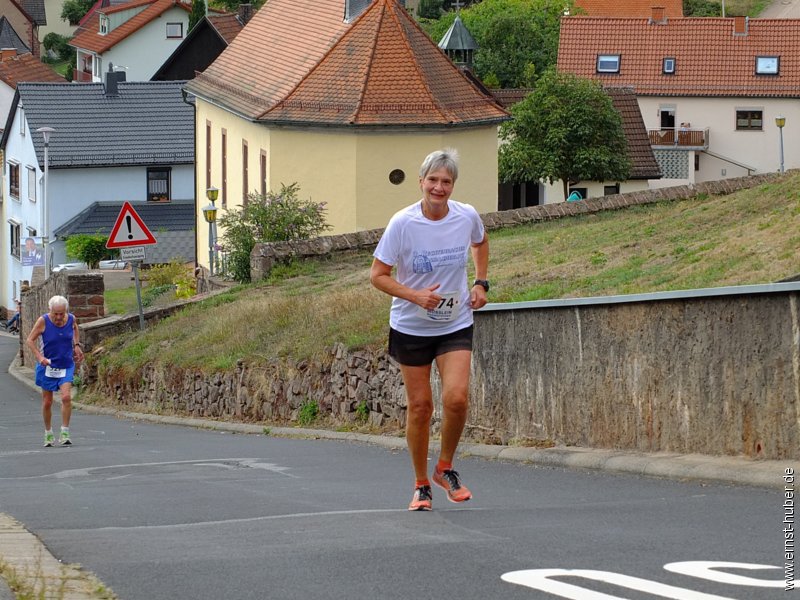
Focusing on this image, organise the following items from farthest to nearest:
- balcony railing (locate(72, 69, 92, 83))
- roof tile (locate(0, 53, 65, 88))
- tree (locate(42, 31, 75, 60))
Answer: tree (locate(42, 31, 75, 60))
balcony railing (locate(72, 69, 92, 83))
roof tile (locate(0, 53, 65, 88))

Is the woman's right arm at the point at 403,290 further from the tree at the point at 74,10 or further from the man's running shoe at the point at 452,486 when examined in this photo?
the tree at the point at 74,10

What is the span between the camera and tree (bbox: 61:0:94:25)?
137750 millimetres

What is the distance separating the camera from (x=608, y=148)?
191ft

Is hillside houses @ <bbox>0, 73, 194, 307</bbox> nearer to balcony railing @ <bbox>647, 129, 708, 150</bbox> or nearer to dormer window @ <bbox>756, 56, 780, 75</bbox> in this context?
balcony railing @ <bbox>647, 129, 708, 150</bbox>

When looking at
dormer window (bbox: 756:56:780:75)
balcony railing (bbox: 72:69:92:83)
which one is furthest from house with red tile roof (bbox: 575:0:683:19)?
balcony railing (bbox: 72:69:92:83)

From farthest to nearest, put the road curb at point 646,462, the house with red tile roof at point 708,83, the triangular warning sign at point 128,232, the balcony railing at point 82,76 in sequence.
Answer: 1. the balcony railing at point 82,76
2. the house with red tile roof at point 708,83
3. the triangular warning sign at point 128,232
4. the road curb at point 646,462

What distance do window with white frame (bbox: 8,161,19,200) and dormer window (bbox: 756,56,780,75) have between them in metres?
38.2

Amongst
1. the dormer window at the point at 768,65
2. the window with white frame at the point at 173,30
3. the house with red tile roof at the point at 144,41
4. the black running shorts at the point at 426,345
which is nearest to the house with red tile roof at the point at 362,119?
the black running shorts at the point at 426,345

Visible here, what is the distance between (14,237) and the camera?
71.4 m

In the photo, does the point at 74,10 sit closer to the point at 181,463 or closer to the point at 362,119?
the point at 362,119

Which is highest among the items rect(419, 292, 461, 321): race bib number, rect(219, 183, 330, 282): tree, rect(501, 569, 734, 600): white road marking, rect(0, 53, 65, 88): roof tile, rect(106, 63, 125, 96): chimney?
rect(0, 53, 65, 88): roof tile

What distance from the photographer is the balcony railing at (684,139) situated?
79.9 metres

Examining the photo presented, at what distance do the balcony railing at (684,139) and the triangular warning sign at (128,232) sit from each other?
57542 millimetres

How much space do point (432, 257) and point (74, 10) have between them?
13551 centimetres
